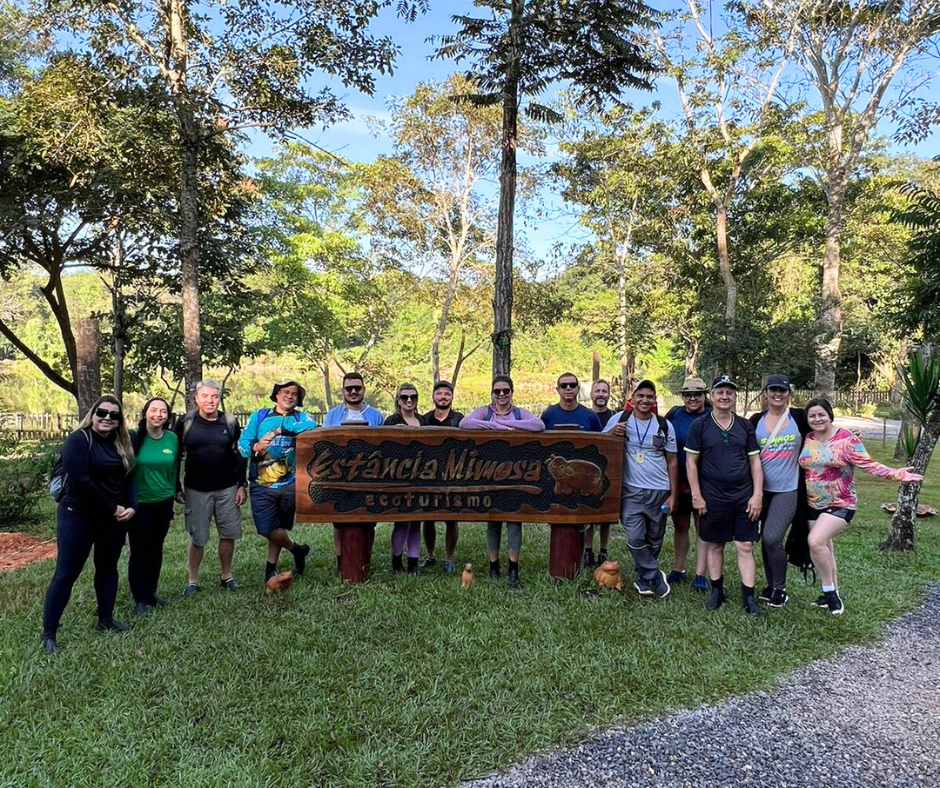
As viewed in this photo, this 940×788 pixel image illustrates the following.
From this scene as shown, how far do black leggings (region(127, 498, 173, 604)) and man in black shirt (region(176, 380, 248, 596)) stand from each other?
0.22 m

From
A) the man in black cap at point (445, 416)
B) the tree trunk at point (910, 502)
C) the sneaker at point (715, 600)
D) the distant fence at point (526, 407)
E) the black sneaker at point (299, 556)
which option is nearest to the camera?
the sneaker at point (715, 600)

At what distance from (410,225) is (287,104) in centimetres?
1212

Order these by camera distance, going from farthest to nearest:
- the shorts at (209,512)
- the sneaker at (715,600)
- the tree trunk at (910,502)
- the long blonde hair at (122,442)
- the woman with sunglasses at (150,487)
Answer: the tree trunk at (910,502) → the shorts at (209,512) → the sneaker at (715,600) → the woman with sunglasses at (150,487) → the long blonde hair at (122,442)

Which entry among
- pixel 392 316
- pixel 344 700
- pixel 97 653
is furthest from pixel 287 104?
pixel 392 316

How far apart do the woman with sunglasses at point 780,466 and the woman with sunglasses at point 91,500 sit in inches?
156

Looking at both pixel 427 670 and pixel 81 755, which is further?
pixel 427 670

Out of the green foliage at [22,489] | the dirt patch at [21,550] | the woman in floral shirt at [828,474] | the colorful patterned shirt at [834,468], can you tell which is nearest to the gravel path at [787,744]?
the woman in floral shirt at [828,474]

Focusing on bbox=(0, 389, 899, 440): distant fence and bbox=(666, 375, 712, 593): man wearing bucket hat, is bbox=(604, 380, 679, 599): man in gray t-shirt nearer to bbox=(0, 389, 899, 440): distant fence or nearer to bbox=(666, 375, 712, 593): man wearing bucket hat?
bbox=(666, 375, 712, 593): man wearing bucket hat

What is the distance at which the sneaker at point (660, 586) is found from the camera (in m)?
4.43

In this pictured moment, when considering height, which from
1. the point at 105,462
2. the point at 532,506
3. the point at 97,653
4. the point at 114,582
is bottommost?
the point at 97,653

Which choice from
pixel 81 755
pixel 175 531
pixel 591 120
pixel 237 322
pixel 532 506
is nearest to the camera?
pixel 81 755

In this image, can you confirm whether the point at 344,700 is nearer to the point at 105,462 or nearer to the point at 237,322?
the point at 105,462

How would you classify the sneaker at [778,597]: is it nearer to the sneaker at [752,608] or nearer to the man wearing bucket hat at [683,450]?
the sneaker at [752,608]

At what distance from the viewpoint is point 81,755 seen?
2.65 metres
